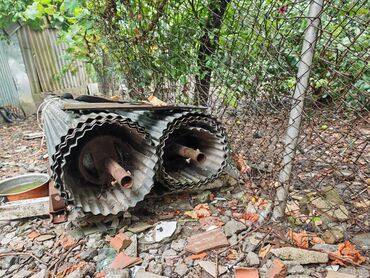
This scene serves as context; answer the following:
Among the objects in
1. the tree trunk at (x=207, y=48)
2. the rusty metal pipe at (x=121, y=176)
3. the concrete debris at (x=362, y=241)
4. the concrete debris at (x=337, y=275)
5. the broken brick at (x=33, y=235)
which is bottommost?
the concrete debris at (x=362, y=241)

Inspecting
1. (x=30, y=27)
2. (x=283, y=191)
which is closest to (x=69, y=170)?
(x=283, y=191)

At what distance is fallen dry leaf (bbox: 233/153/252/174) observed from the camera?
2059mm

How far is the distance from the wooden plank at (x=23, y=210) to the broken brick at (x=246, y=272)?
139cm

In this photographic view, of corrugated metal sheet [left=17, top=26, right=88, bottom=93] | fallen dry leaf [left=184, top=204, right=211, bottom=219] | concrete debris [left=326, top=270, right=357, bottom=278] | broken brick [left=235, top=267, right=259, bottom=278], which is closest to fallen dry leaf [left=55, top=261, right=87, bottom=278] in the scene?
fallen dry leaf [left=184, top=204, right=211, bottom=219]

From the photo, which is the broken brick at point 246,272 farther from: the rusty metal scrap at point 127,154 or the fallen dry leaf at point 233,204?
the rusty metal scrap at point 127,154

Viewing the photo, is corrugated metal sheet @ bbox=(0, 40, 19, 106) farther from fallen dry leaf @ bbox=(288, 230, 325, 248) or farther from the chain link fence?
fallen dry leaf @ bbox=(288, 230, 325, 248)

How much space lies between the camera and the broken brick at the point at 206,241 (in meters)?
1.46

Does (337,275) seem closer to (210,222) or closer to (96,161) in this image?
(210,222)

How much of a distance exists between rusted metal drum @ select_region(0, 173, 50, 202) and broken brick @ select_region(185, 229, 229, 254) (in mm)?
1325

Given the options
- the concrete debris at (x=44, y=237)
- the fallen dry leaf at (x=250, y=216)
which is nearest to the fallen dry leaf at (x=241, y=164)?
the fallen dry leaf at (x=250, y=216)

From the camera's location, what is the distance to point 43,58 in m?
6.52

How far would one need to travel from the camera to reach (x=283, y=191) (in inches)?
56.1

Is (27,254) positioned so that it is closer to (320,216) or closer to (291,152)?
(291,152)

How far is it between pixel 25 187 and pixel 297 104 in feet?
7.50
